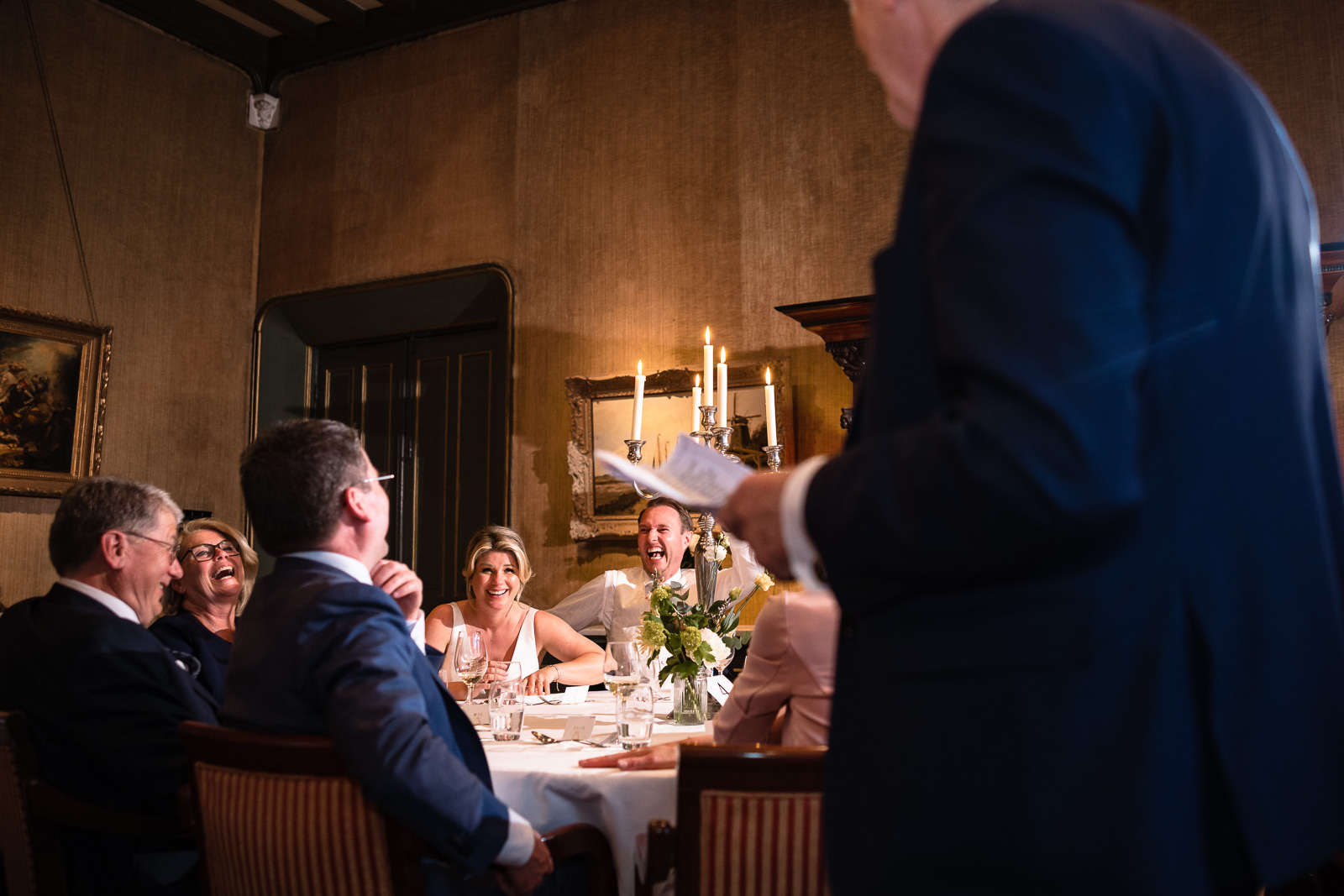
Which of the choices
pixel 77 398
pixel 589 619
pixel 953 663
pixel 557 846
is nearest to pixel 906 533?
pixel 953 663

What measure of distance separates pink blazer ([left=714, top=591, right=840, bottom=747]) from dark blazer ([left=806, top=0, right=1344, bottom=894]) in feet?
4.40

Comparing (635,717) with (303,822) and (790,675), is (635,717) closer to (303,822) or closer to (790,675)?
(790,675)

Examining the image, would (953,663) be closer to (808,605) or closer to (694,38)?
(808,605)

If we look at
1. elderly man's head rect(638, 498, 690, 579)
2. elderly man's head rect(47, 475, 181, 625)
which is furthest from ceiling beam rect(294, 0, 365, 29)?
elderly man's head rect(47, 475, 181, 625)

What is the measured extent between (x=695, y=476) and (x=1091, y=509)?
347mm

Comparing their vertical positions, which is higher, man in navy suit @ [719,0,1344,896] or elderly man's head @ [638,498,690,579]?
elderly man's head @ [638,498,690,579]

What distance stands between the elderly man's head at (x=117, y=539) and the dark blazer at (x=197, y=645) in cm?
32

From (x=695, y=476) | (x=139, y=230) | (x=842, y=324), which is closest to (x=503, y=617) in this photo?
(x=842, y=324)

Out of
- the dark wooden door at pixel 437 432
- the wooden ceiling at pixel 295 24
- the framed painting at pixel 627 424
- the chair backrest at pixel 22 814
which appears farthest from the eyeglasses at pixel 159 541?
the wooden ceiling at pixel 295 24

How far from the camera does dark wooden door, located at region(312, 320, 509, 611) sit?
22.3 feet

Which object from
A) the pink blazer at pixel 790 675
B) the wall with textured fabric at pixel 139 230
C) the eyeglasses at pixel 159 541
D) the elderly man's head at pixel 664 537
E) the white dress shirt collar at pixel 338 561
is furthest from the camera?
the wall with textured fabric at pixel 139 230

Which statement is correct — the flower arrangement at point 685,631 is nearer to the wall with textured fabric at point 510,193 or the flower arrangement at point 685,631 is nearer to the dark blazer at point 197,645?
the dark blazer at point 197,645

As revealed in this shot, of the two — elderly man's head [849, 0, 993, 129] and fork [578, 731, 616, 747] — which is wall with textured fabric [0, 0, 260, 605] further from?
elderly man's head [849, 0, 993, 129]

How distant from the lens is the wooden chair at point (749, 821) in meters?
1.65
